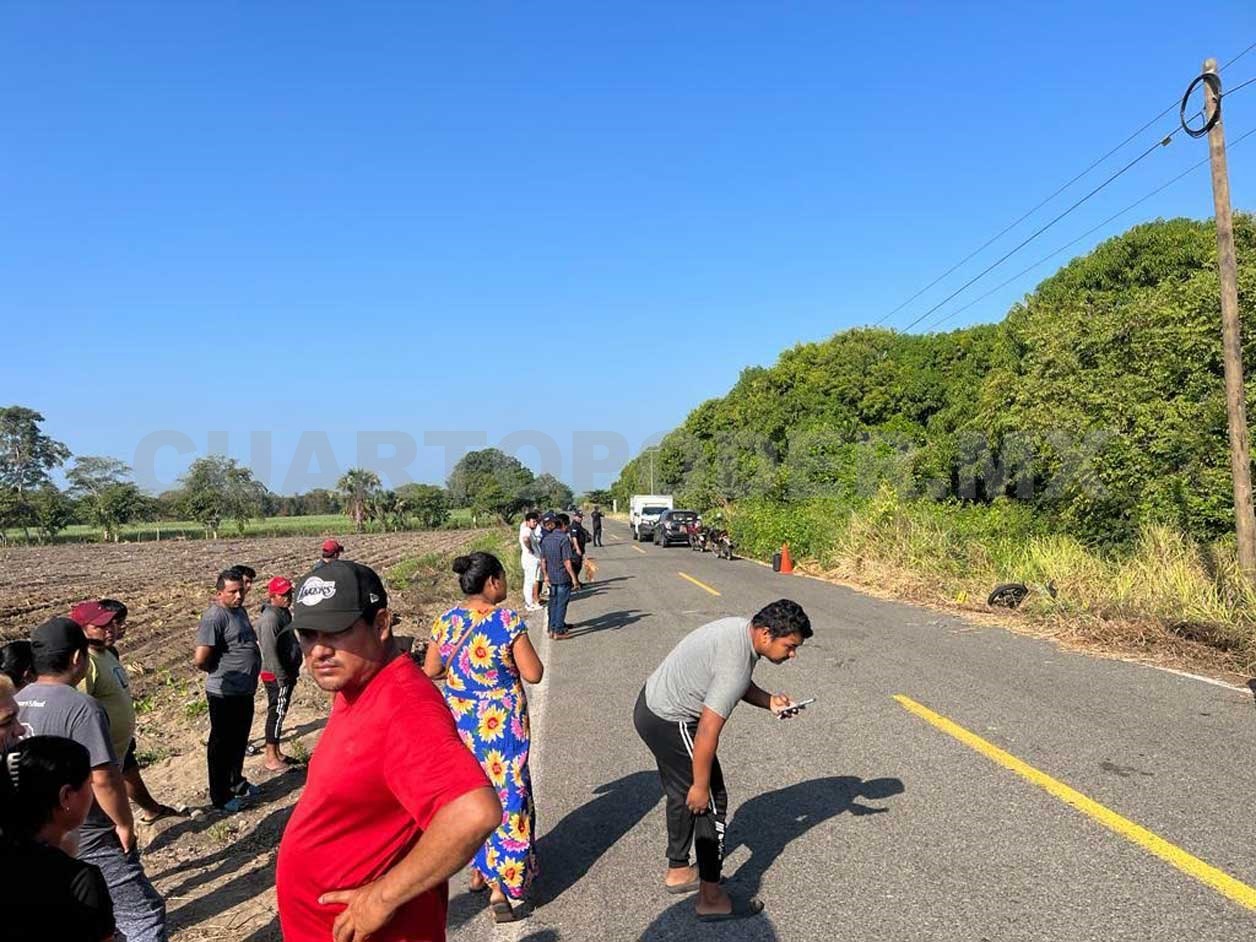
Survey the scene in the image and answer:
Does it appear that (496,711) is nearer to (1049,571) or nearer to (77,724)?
(77,724)

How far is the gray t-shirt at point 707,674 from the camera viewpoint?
385 centimetres

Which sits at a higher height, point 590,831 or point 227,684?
point 227,684

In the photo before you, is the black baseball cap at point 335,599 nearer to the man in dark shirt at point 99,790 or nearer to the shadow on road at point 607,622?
the man in dark shirt at point 99,790

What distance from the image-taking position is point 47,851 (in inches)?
79.5

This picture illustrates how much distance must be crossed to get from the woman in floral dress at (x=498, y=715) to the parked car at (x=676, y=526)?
31.8 metres

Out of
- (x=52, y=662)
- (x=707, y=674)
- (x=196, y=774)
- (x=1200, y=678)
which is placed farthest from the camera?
(x=1200, y=678)

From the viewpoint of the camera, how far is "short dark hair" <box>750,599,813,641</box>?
3.86 meters

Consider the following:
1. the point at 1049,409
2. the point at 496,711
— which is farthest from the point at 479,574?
the point at 1049,409

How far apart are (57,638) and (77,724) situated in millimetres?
427

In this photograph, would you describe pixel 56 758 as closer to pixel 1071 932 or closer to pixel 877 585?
pixel 1071 932

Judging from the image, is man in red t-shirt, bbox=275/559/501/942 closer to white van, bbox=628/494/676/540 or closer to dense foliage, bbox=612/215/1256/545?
dense foliage, bbox=612/215/1256/545

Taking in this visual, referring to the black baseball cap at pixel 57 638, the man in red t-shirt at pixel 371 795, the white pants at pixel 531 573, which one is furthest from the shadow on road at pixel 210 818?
the white pants at pixel 531 573

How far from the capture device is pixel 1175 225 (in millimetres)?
28219

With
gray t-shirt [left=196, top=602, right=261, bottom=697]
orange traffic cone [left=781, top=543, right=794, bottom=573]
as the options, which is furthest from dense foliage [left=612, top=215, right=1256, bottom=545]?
gray t-shirt [left=196, top=602, right=261, bottom=697]
